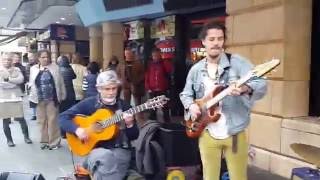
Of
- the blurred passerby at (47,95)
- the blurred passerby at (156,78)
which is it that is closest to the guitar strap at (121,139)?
the blurred passerby at (47,95)

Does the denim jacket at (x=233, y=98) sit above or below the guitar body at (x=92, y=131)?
above

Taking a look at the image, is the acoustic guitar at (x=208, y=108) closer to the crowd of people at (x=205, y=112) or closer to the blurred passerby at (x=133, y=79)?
the crowd of people at (x=205, y=112)

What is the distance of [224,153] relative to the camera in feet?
10.4

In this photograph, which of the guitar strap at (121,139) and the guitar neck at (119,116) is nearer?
the guitar neck at (119,116)

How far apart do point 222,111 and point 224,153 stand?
321mm

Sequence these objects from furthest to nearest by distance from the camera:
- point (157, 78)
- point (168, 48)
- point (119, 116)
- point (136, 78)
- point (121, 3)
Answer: point (121, 3)
point (168, 48)
point (136, 78)
point (157, 78)
point (119, 116)

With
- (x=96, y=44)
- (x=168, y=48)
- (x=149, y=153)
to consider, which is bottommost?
(x=149, y=153)

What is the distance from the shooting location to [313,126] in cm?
505

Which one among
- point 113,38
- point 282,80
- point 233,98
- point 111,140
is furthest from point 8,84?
point 113,38

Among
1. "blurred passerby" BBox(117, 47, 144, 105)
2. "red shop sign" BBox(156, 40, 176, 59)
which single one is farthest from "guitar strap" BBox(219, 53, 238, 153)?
"red shop sign" BBox(156, 40, 176, 59)

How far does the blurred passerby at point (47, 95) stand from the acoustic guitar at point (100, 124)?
3.22m

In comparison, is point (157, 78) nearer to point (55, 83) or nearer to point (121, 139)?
point (55, 83)

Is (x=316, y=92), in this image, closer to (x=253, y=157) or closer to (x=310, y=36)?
(x=310, y=36)

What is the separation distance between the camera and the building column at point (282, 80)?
5465mm
